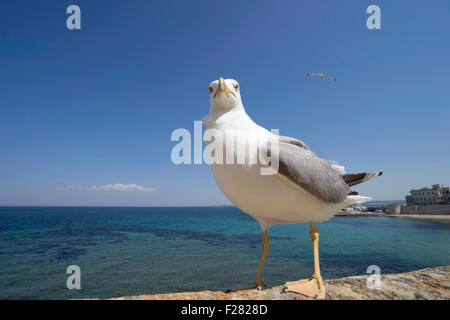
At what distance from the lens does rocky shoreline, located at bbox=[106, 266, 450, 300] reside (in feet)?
8.63

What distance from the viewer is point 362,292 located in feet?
9.32

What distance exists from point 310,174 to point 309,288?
1396mm

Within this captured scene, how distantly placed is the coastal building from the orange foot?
86068mm

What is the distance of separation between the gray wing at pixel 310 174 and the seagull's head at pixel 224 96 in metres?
0.83

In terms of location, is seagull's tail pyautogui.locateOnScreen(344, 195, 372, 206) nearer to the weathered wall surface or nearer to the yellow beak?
the yellow beak

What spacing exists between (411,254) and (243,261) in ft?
61.2

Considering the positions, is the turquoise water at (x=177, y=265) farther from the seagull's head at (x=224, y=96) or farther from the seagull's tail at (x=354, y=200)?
the seagull's head at (x=224, y=96)

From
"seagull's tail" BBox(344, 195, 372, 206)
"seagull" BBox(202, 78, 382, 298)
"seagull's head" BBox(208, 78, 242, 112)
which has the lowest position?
"seagull's tail" BBox(344, 195, 372, 206)

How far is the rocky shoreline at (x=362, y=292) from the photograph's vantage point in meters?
2.63

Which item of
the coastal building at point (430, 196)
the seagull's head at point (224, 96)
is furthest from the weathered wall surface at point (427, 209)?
the seagull's head at point (224, 96)

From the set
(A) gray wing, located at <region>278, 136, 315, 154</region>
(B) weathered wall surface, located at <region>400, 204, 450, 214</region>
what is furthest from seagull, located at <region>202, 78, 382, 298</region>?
(B) weathered wall surface, located at <region>400, 204, 450, 214</region>

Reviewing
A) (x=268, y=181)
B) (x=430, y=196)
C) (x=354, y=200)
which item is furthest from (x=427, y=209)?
(x=268, y=181)
